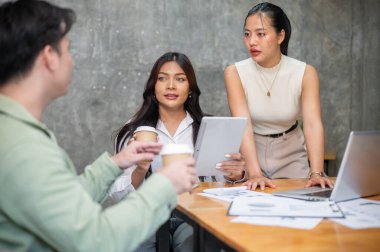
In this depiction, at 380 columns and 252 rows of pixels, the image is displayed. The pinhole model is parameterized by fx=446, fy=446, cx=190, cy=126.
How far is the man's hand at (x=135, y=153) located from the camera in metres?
1.50

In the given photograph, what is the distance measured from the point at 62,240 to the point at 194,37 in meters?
3.85

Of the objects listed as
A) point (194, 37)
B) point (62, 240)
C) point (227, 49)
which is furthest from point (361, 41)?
point (62, 240)

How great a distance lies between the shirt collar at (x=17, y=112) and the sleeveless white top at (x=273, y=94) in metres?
1.62

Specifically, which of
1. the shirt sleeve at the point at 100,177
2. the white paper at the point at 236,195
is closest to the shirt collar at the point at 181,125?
the white paper at the point at 236,195

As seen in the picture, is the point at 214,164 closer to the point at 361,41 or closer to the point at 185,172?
the point at 185,172

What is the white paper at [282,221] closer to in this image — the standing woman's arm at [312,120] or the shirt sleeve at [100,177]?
the shirt sleeve at [100,177]

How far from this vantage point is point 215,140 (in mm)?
1909

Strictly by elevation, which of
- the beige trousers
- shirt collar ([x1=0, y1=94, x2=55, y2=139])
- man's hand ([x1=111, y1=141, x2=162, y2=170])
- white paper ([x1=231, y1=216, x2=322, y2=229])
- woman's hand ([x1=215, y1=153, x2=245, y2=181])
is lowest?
the beige trousers

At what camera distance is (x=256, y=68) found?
2.55 meters

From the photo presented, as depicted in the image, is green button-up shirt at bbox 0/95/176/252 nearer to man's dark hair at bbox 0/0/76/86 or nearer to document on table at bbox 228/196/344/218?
man's dark hair at bbox 0/0/76/86

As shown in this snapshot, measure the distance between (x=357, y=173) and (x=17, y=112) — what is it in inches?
44.8

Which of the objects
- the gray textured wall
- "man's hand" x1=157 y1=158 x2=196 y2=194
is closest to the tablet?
"man's hand" x1=157 y1=158 x2=196 y2=194

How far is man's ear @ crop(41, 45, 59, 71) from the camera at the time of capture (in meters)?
1.07

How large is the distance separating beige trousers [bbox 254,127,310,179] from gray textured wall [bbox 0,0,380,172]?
2167 millimetres
